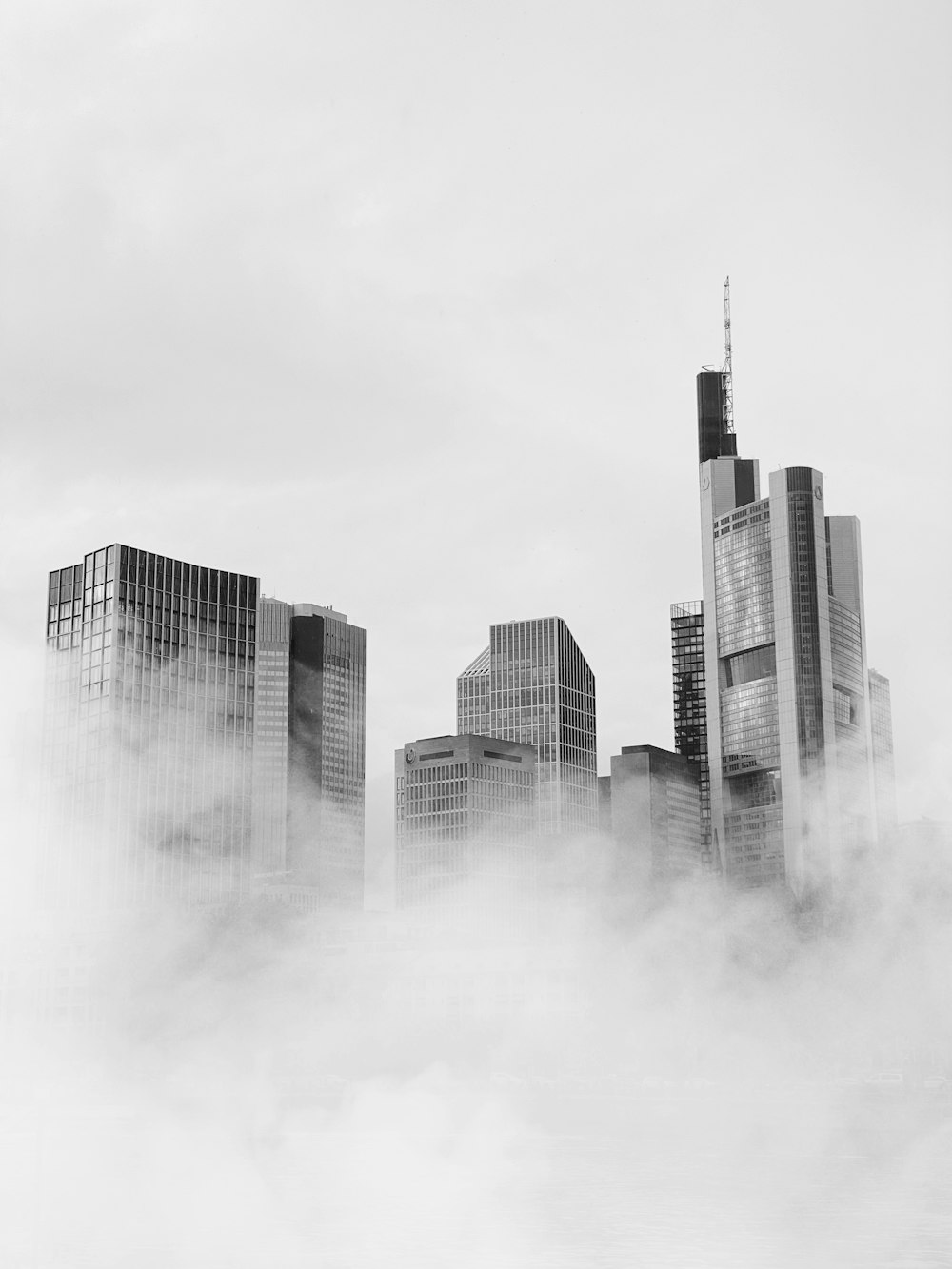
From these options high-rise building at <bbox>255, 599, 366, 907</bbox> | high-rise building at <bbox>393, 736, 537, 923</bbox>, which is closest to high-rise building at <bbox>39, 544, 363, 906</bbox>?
high-rise building at <bbox>255, 599, 366, 907</bbox>

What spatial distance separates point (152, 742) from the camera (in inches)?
1529

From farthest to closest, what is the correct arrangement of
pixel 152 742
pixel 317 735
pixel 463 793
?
pixel 463 793, pixel 317 735, pixel 152 742

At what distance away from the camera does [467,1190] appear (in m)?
31.9

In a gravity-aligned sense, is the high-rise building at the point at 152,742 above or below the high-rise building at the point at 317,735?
below

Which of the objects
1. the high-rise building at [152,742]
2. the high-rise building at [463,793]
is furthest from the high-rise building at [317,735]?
the high-rise building at [463,793]

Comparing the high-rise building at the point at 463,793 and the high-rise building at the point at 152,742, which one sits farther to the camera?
the high-rise building at the point at 463,793

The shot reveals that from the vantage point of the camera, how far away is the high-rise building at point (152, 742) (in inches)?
1325

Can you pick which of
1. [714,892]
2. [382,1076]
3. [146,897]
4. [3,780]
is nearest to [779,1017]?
[714,892]

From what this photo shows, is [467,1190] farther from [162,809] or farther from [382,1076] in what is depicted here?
[162,809]

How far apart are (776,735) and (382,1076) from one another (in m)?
159

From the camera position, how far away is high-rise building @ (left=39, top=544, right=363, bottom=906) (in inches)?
1325

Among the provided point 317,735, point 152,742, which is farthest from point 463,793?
point 152,742

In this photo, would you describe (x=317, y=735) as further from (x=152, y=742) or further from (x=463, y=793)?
(x=152, y=742)

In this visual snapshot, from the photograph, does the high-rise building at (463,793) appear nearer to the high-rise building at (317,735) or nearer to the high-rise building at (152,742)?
the high-rise building at (317,735)
